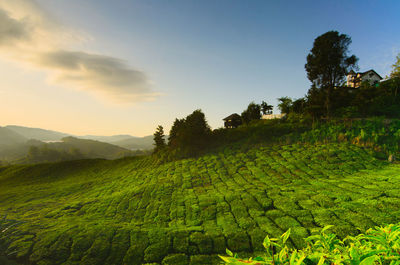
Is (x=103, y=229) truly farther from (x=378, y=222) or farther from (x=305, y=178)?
(x=305, y=178)

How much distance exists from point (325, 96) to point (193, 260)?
2805 cm

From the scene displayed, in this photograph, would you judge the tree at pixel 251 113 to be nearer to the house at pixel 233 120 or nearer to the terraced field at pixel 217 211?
the house at pixel 233 120

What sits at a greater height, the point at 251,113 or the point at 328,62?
the point at 328,62

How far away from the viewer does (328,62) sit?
23438mm

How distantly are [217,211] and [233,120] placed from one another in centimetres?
3080

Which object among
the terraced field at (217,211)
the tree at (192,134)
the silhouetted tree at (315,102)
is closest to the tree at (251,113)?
the silhouetted tree at (315,102)

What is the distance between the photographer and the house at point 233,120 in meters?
37.4

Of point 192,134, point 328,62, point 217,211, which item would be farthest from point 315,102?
point 217,211

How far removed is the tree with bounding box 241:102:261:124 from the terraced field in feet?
70.0

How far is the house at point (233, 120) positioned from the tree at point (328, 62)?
15.4 metres

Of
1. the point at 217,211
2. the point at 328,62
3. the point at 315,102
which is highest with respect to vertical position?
the point at 328,62

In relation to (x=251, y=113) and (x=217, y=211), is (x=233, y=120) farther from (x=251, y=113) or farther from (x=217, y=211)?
(x=217, y=211)

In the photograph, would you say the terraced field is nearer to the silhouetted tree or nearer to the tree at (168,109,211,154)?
the tree at (168,109,211,154)

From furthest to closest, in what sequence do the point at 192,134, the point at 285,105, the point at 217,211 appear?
the point at 285,105
the point at 192,134
the point at 217,211
